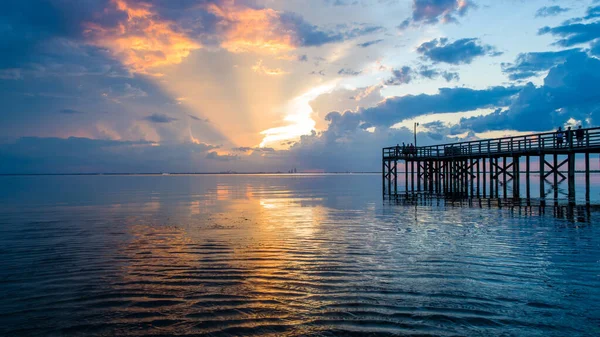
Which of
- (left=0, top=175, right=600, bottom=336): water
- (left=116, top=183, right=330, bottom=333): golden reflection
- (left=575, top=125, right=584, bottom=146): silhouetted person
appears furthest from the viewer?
(left=575, top=125, right=584, bottom=146): silhouetted person

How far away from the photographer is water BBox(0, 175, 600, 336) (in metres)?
6.93

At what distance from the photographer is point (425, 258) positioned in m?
11.7

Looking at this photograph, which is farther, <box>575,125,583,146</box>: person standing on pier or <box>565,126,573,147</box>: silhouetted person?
<box>565,126,573,147</box>: silhouetted person

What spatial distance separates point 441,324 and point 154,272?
7.32 meters

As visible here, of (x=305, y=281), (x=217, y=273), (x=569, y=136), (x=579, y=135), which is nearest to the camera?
(x=305, y=281)

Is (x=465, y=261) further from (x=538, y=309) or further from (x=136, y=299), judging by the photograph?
(x=136, y=299)

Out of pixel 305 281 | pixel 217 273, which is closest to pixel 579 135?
pixel 305 281

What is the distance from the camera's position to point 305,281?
9391 mm

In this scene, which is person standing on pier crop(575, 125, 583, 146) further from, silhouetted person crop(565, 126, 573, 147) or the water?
the water

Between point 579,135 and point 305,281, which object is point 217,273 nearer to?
point 305,281

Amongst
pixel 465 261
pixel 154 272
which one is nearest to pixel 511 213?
pixel 465 261

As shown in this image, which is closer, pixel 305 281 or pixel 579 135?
pixel 305 281

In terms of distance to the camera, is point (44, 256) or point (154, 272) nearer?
point (154, 272)

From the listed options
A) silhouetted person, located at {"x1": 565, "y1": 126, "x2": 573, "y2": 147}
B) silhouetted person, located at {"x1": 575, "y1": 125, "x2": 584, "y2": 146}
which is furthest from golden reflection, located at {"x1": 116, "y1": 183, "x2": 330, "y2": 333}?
silhouetted person, located at {"x1": 575, "y1": 125, "x2": 584, "y2": 146}
